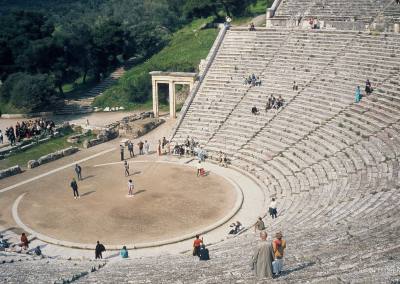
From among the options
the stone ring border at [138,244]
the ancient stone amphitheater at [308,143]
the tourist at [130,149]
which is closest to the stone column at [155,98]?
the ancient stone amphitheater at [308,143]

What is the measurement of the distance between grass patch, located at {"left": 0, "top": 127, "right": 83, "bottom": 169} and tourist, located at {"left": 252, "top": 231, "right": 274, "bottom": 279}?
87.8 ft

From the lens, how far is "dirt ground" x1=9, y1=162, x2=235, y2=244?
2583cm

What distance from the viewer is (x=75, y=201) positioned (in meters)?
29.7

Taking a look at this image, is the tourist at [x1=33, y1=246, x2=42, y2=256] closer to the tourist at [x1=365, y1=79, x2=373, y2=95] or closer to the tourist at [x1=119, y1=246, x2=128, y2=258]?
the tourist at [x1=119, y1=246, x2=128, y2=258]

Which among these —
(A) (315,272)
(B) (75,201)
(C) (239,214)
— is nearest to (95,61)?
(B) (75,201)

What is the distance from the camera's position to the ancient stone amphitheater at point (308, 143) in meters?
15.4

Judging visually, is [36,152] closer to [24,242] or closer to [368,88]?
[24,242]

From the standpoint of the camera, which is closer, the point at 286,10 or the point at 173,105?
the point at 173,105

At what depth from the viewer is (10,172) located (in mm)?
34656

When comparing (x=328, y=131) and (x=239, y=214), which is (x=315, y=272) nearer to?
(x=239, y=214)

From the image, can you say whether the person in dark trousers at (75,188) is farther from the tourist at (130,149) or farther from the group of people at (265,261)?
the group of people at (265,261)

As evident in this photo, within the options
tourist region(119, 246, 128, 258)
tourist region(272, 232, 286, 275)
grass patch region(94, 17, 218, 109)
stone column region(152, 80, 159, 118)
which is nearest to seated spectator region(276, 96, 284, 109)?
stone column region(152, 80, 159, 118)

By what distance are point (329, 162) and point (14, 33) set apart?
4174cm

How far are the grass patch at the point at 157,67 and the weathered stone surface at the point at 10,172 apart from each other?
19.4 meters
